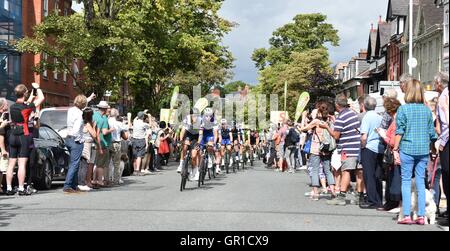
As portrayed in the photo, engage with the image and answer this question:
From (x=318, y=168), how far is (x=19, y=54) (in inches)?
1031

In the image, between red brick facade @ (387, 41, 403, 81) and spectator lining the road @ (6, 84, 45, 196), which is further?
red brick facade @ (387, 41, 403, 81)

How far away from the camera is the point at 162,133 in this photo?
25.8 m

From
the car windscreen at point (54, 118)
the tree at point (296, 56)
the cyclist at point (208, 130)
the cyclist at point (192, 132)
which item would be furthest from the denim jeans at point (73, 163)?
the tree at point (296, 56)

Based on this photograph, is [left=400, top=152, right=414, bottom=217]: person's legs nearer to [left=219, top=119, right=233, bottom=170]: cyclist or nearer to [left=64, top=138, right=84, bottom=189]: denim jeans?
[left=64, top=138, right=84, bottom=189]: denim jeans

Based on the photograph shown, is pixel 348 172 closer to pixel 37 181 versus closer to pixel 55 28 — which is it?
pixel 37 181

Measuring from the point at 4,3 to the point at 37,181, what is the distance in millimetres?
22275

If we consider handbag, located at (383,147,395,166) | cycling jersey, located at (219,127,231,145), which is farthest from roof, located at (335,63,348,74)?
handbag, located at (383,147,395,166)

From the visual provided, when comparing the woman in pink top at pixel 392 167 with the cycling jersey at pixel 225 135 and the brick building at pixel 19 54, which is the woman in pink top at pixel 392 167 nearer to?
the cycling jersey at pixel 225 135

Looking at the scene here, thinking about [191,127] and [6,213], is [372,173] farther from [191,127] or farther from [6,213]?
[6,213]

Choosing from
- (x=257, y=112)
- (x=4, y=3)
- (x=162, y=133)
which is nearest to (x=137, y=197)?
(x=162, y=133)

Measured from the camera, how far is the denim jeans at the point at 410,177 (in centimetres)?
909

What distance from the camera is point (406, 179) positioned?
9180mm

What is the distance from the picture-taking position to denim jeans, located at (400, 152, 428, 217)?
9086 millimetres

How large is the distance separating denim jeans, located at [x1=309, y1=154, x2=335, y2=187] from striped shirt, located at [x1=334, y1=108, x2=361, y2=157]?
81cm
